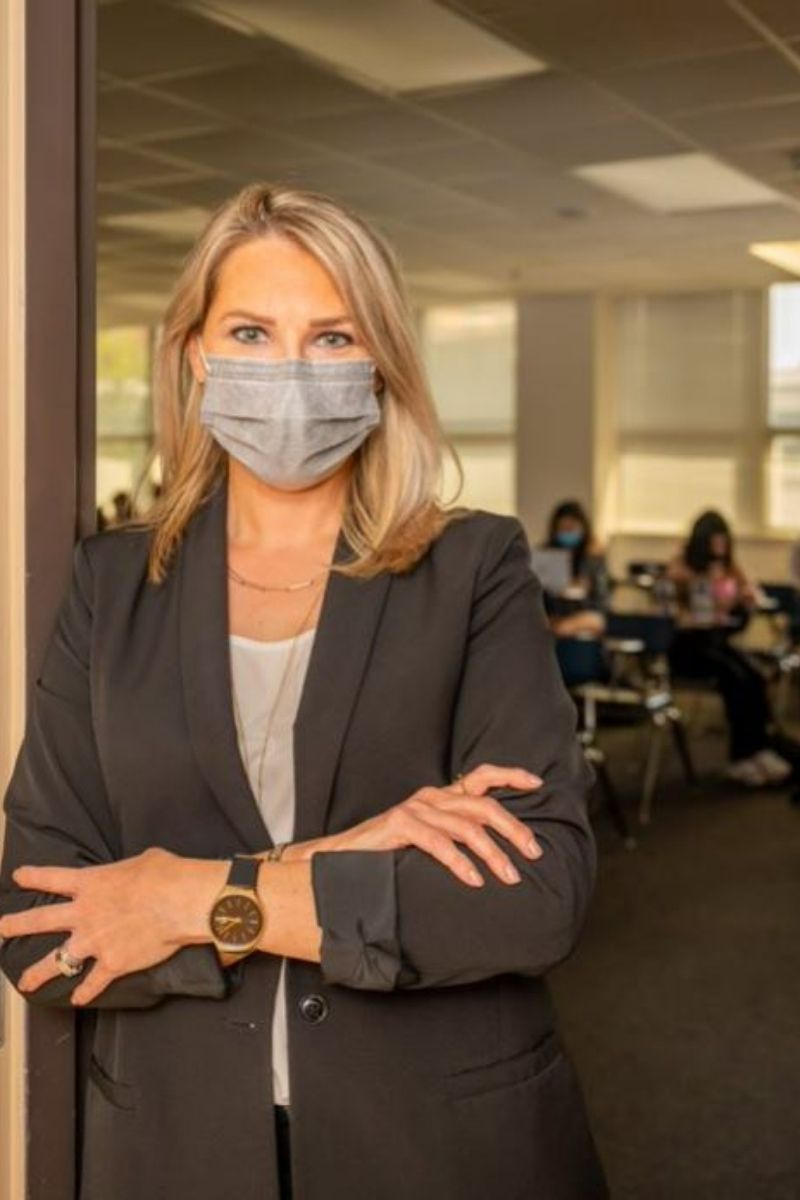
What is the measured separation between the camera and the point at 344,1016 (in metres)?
1.32

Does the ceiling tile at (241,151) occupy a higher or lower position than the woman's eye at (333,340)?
higher

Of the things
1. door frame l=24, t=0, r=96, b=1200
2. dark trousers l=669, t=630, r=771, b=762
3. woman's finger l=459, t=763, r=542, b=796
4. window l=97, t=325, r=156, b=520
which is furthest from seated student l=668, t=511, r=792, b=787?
window l=97, t=325, r=156, b=520

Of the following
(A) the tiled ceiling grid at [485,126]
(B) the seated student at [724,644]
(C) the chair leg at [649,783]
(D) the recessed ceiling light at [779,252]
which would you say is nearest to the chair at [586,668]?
(C) the chair leg at [649,783]

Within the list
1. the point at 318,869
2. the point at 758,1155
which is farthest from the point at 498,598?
the point at 758,1155

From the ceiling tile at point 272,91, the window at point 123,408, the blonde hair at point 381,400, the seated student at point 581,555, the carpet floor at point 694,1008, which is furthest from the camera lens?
the window at point 123,408

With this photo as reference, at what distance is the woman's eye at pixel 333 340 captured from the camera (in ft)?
4.59

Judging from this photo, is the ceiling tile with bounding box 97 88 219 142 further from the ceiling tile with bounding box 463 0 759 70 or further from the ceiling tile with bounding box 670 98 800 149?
the ceiling tile with bounding box 670 98 800 149

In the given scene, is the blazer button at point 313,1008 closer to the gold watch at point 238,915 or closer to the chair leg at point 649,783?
the gold watch at point 238,915

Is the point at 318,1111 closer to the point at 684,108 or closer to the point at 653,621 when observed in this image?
the point at 684,108

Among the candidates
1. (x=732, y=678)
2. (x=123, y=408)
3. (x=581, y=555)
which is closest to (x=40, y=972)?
(x=732, y=678)

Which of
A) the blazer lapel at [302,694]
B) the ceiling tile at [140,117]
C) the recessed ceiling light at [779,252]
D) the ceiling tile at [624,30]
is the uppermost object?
the recessed ceiling light at [779,252]

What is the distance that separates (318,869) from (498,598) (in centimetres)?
32

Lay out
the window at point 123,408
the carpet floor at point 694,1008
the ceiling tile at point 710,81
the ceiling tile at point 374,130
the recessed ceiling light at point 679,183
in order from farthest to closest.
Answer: the window at point 123,408 → the recessed ceiling light at point 679,183 → the ceiling tile at point 374,130 → the ceiling tile at point 710,81 → the carpet floor at point 694,1008

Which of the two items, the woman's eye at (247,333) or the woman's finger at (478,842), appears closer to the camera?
the woman's finger at (478,842)
